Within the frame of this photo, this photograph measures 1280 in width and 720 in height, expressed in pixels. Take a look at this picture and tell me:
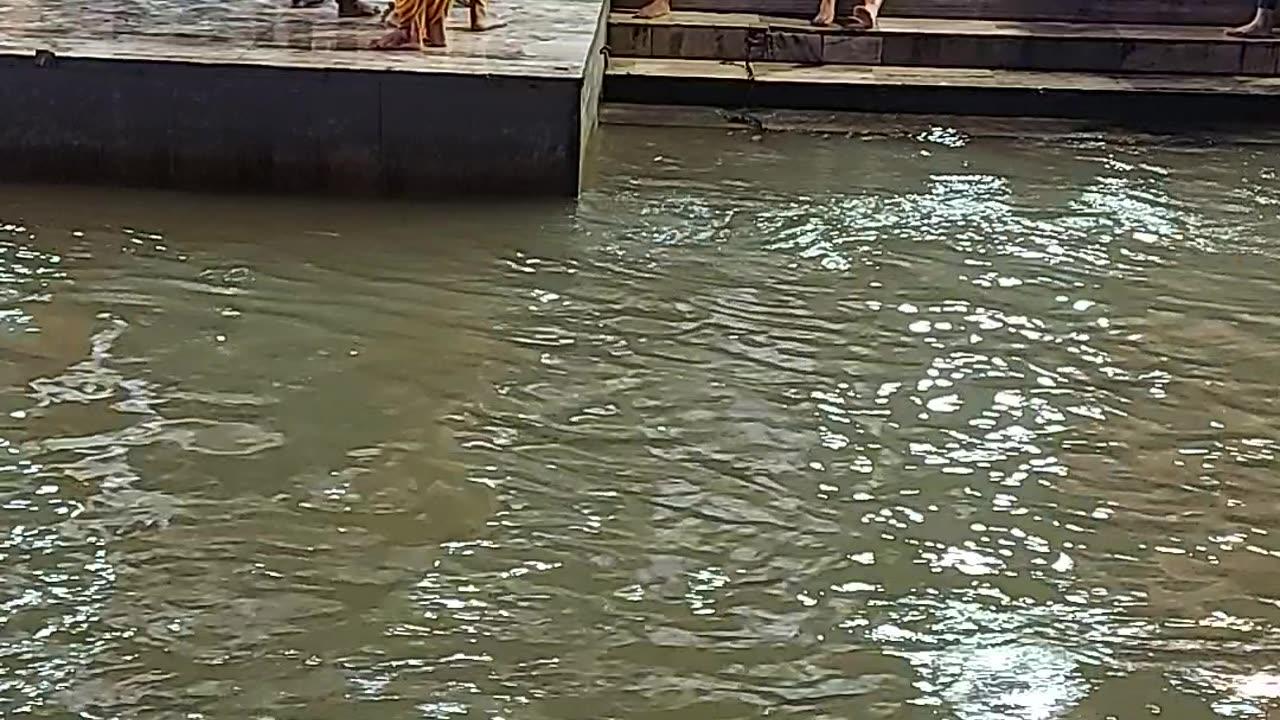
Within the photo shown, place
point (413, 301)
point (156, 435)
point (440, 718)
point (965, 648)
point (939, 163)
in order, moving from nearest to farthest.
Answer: point (440, 718) < point (965, 648) < point (156, 435) < point (413, 301) < point (939, 163)

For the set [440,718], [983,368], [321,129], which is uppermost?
[321,129]

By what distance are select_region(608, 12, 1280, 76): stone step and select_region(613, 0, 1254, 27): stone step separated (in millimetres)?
345

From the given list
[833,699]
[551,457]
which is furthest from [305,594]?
[833,699]

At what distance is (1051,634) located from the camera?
2859mm

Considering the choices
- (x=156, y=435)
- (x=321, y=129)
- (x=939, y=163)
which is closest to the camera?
(x=156, y=435)

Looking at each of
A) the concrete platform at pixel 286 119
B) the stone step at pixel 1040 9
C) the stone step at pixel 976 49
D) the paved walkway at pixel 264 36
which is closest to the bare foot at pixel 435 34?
the paved walkway at pixel 264 36

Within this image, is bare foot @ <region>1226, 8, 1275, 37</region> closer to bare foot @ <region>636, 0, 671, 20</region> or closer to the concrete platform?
bare foot @ <region>636, 0, 671, 20</region>

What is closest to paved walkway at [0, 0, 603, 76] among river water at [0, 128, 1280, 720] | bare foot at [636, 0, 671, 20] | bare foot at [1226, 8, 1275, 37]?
river water at [0, 128, 1280, 720]

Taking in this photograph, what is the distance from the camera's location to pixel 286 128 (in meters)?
5.28

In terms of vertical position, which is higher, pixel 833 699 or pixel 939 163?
pixel 939 163

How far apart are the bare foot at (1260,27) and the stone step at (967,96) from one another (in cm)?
41

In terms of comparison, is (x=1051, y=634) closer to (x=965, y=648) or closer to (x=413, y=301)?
(x=965, y=648)

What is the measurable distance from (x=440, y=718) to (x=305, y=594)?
466 millimetres

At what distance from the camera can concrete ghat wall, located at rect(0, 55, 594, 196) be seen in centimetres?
521
